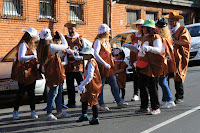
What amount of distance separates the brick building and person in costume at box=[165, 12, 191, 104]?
43.4 feet

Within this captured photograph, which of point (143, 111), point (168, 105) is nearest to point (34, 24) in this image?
point (168, 105)

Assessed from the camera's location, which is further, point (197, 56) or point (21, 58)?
point (197, 56)

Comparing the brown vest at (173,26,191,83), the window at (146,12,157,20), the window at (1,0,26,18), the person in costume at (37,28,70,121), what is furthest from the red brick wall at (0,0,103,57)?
the brown vest at (173,26,191,83)

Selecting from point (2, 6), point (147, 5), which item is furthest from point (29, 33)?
point (147, 5)

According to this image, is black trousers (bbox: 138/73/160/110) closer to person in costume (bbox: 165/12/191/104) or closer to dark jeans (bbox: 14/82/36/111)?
person in costume (bbox: 165/12/191/104)

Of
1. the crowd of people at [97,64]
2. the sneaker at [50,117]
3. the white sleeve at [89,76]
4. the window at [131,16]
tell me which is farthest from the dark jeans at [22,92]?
the window at [131,16]

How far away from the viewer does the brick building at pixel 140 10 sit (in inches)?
855

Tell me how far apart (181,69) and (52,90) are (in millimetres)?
3137

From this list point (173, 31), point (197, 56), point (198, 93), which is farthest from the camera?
point (197, 56)

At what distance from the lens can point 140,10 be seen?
78.2 ft

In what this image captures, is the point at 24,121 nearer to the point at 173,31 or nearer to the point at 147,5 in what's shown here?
the point at 173,31

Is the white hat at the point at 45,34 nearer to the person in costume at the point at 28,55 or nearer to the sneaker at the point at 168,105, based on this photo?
the person in costume at the point at 28,55

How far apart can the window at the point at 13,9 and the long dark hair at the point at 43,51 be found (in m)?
9.74

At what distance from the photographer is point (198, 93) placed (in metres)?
8.99
